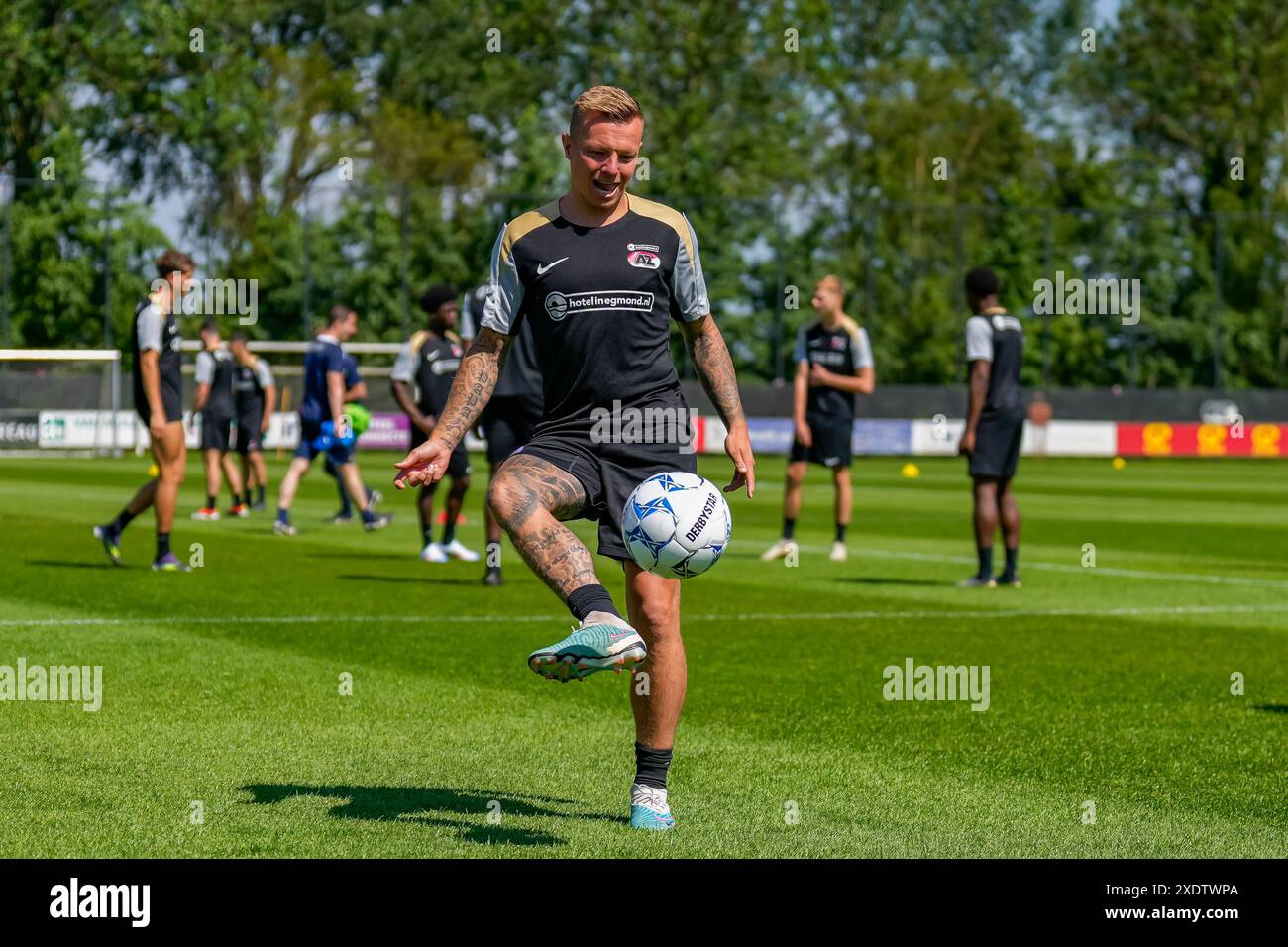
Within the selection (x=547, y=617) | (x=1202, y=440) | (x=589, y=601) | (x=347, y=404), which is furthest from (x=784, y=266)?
(x=589, y=601)

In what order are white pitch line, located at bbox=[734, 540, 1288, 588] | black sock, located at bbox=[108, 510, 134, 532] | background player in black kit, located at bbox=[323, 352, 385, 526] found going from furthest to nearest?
background player in black kit, located at bbox=[323, 352, 385, 526]
white pitch line, located at bbox=[734, 540, 1288, 588]
black sock, located at bbox=[108, 510, 134, 532]

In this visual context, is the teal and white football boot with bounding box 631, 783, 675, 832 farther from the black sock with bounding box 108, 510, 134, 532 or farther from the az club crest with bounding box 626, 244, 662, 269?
the black sock with bounding box 108, 510, 134, 532

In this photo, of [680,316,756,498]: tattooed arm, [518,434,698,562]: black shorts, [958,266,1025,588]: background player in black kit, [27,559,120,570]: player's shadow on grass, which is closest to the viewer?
[518,434,698,562]: black shorts

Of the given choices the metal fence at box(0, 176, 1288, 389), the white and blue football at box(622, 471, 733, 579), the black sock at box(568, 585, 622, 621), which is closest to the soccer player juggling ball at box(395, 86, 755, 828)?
the white and blue football at box(622, 471, 733, 579)

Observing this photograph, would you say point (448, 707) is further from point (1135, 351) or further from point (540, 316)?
point (1135, 351)

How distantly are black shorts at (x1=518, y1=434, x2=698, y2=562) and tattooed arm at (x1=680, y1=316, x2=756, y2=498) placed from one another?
21 cm

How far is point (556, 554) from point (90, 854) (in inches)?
60.3

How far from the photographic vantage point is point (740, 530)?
20406 millimetres

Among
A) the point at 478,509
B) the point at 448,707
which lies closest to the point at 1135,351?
the point at 478,509

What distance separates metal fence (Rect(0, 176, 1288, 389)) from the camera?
1884 inches

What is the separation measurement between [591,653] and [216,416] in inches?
709

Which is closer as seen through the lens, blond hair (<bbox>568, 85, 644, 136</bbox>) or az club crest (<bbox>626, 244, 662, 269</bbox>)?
blond hair (<bbox>568, 85, 644, 136</bbox>)

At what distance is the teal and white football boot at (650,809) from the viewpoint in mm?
5941

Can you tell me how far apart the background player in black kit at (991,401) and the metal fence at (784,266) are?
33.4m
